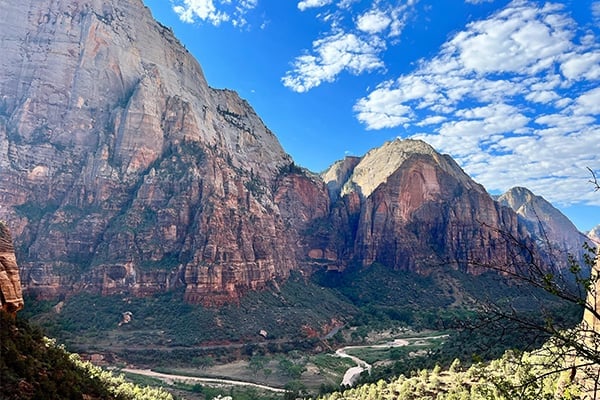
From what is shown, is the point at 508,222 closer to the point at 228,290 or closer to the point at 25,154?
the point at 228,290

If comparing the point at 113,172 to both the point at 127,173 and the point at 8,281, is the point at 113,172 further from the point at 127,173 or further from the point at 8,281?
the point at 8,281

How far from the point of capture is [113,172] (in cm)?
9000

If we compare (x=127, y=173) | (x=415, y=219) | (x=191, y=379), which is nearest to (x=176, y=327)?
(x=191, y=379)

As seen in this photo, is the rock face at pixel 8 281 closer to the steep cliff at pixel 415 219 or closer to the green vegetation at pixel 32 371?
the green vegetation at pixel 32 371

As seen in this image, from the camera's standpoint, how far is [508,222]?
14650cm

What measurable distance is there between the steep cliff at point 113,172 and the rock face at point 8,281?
61311 millimetres

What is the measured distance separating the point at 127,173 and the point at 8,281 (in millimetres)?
81042

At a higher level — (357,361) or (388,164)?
(388,164)

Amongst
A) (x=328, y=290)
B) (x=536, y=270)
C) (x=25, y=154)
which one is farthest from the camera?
(x=328, y=290)

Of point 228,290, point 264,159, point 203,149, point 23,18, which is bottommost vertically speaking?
point 228,290

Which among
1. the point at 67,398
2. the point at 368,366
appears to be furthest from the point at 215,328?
the point at 67,398

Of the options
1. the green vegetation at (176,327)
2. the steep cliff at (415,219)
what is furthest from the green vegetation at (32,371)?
the steep cliff at (415,219)

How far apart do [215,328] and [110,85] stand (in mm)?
68524

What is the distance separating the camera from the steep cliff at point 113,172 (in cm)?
7838
